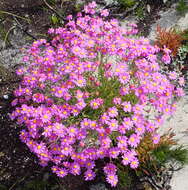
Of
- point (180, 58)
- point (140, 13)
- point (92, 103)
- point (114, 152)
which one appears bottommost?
point (114, 152)

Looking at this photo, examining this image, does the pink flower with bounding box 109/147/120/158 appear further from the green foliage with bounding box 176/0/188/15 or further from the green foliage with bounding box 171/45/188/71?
→ the green foliage with bounding box 176/0/188/15

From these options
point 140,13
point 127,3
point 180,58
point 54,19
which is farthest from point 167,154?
point 54,19

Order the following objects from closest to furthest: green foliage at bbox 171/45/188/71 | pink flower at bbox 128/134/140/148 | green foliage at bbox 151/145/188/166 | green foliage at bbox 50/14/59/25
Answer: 1. pink flower at bbox 128/134/140/148
2. green foliage at bbox 151/145/188/166
3. green foliage at bbox 171/45/188/71
4. green foliage at bbox 50/14/59/25

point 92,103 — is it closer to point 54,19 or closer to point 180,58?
point 180,58

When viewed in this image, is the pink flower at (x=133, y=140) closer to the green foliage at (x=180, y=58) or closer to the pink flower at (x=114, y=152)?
the pink flower at (x=114, y=152)

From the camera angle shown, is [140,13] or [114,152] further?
[140,13]

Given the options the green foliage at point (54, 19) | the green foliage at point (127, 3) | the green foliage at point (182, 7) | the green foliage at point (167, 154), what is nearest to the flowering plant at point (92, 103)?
the green foliage at point (167, 154)

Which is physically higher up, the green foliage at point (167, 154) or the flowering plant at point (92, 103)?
the flowering plant at point (92, 103)

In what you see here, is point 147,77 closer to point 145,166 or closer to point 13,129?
point 145,166

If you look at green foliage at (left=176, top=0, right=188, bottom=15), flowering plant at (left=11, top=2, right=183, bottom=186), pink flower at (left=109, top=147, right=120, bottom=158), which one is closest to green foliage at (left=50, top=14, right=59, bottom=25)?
flowering plant at (left=11, top=2, right=183, bottom=186)
